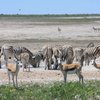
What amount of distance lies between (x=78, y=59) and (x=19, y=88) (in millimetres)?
9942

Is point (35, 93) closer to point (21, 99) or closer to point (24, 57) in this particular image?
point (21, 99)

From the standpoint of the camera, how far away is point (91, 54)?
2620 cm

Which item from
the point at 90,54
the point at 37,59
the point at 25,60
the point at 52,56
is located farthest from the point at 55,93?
the point at 52,56

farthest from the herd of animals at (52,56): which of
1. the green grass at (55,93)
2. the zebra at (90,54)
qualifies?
the green grass at (55,93)

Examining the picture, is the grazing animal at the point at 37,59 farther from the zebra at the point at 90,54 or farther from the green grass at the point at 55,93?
the green grass at the point at 55,93

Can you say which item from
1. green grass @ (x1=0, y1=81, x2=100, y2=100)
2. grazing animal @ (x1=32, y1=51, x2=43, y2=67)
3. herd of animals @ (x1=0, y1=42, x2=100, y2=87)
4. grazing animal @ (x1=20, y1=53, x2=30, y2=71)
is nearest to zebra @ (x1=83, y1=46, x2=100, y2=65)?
herd of animals @ (x1=0, y1=42, x2=100, y2=87)

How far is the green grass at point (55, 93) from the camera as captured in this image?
1448 centimetres

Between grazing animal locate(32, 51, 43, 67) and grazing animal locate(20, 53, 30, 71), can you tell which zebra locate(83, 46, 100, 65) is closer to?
grazing animal locate(32, 51, 43, 67)

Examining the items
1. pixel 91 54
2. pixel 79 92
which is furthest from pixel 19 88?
pixel 91 54

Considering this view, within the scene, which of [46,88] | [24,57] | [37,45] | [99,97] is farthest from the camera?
[37,45]

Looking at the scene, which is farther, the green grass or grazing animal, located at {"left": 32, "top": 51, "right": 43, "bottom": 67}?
grazing animal, located at {"left": 32, "top": 51, "right": 43, "bottom": 67}

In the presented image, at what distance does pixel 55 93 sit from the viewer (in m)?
14.8

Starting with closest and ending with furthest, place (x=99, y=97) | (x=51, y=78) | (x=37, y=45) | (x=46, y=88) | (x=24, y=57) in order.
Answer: (x=99, y=97), (x=46, y=88), (x=51, y=78), (x=24, y=57), (x=37, y=45)

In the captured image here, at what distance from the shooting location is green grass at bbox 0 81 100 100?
47.5 feet
